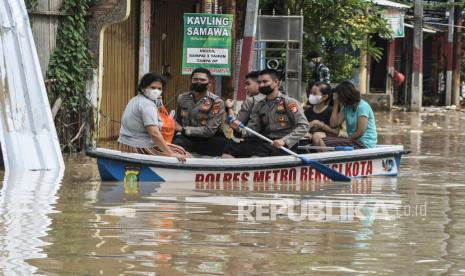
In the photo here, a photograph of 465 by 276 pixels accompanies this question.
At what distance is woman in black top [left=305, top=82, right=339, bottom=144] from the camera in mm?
13398

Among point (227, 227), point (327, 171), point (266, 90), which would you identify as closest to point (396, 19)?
point (266, 90)

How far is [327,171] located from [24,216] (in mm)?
4353

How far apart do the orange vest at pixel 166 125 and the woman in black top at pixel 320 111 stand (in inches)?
73.0

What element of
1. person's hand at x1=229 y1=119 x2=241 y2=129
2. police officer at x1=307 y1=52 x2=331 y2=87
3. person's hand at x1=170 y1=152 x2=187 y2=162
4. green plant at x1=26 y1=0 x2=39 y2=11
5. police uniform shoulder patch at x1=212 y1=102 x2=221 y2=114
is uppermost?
green plant at x1=26 y1=0 x2=39 y2=11

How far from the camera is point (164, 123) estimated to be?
480 inches

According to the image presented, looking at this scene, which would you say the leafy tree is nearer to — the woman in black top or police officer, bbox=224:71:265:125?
the woman in black top

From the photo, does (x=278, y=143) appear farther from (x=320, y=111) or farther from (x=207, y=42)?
(x=207, y=42)

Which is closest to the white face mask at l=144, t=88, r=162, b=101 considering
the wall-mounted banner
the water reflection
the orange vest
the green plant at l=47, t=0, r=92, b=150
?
the orange vest

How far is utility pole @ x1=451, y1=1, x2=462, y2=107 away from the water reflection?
83.1 feet

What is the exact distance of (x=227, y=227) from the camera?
8523mm

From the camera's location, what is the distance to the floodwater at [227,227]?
6.91m

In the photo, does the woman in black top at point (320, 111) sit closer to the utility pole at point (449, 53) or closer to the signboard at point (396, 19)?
the signboard at point (396, 19)

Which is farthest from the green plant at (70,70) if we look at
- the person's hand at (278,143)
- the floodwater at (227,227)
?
the person's hand at (278,143)

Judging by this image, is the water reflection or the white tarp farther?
the white tarp
